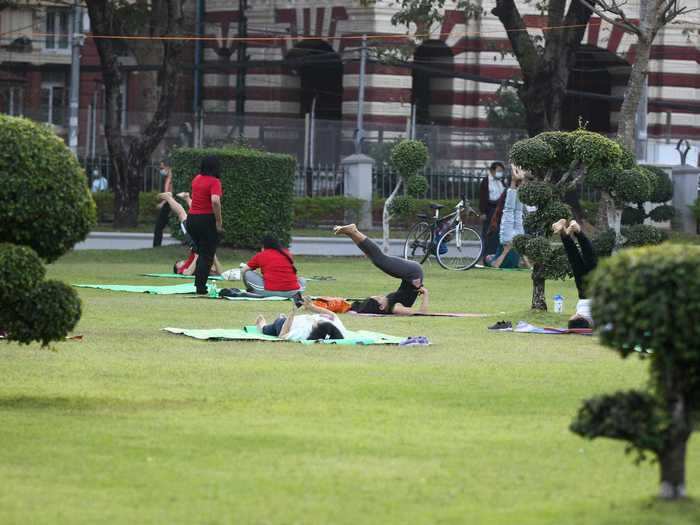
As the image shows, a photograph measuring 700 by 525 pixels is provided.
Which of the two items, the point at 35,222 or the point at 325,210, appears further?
the point at 325,210

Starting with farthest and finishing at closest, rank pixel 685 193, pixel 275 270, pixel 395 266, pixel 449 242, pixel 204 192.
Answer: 1. pixel 685 193
2. pixel 449 242
3. pixel 204 192
4. pixel 275 270
5. pixel 395 266

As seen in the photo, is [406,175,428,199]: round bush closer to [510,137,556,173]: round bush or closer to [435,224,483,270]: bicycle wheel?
[435,224,483,270]: bicycle wheel

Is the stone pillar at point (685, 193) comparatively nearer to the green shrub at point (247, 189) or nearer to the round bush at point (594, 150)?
the green shrub at point (247, 189)

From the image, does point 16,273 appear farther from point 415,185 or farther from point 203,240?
point 415,185

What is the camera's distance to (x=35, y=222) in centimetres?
1109

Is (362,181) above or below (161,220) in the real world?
above

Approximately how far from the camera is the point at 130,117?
148 ft

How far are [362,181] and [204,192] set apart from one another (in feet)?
53.0

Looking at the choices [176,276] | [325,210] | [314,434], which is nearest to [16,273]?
[314,434]

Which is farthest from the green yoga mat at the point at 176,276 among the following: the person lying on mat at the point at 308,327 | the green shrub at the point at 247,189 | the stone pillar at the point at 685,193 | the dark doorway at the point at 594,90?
the dark doorway at the point at 594,90

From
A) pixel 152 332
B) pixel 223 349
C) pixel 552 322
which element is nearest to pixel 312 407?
pixel 223 349

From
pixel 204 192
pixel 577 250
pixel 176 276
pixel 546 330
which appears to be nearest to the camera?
pixel 577 250

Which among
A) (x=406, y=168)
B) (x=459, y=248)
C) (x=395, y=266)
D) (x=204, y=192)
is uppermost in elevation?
(x=204, y=192)

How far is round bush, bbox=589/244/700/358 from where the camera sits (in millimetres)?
7648
